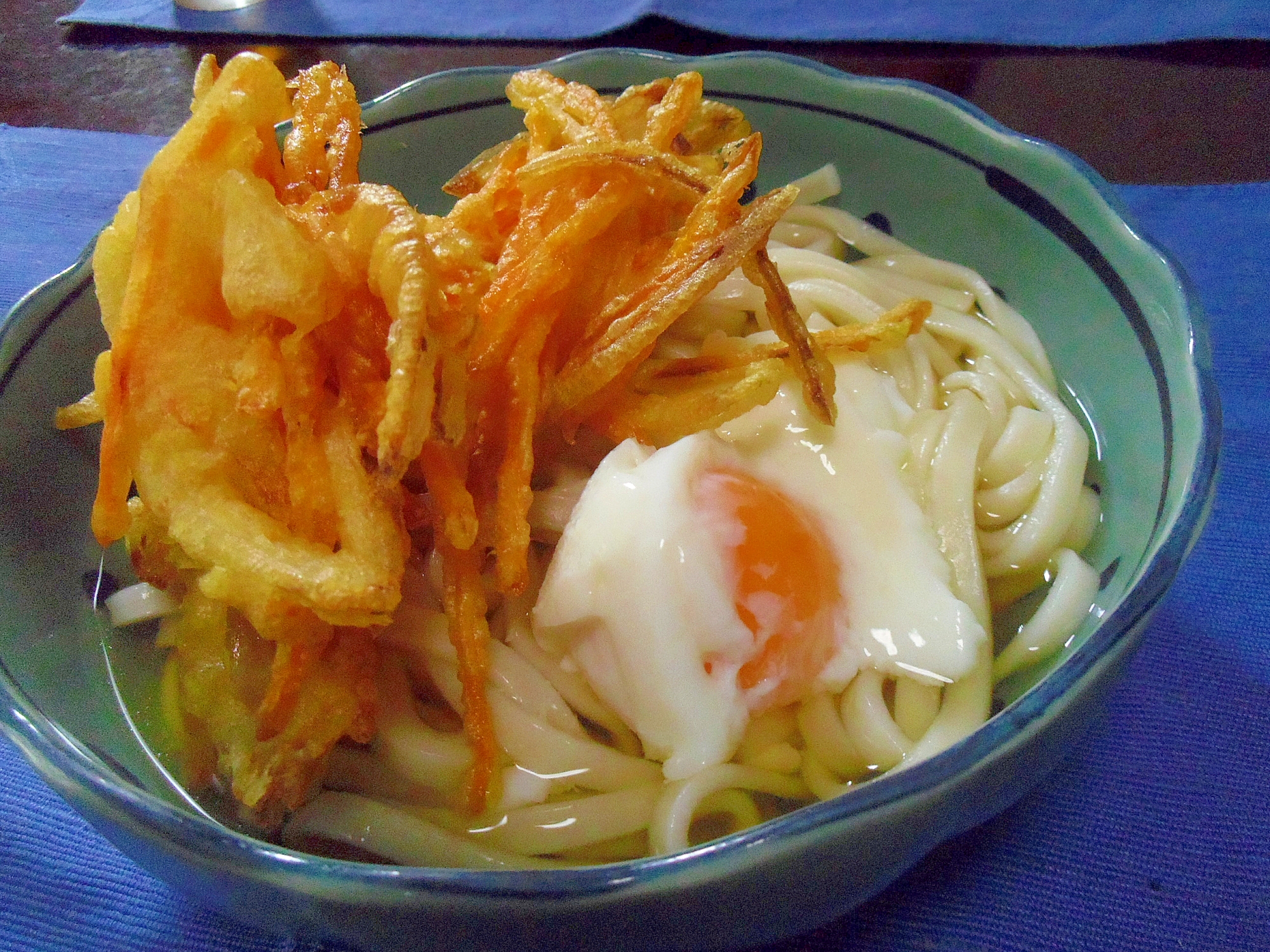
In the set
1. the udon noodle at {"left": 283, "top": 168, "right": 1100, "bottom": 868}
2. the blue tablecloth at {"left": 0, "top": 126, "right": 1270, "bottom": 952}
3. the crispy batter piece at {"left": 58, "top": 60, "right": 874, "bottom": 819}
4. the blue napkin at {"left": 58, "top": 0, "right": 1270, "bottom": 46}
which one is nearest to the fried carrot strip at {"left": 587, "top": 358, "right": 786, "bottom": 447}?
the crispy batter piece at {"left": 58, "top": 60, "right": 874, "bottom": 819}

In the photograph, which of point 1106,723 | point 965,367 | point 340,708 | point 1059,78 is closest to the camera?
point 340,708

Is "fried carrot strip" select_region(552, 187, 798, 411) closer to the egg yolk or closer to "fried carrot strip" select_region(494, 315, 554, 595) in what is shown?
"fried carrot strip" select_region(494, 315, 554, 595)

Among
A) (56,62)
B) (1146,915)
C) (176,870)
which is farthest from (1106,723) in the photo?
(56,62)

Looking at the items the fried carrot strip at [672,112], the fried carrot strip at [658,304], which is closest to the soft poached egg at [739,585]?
the fried carrot strip at [658,304]

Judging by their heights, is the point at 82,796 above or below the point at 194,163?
below

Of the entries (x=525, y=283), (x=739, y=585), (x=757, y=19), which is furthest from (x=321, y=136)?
(x=757, y=19)

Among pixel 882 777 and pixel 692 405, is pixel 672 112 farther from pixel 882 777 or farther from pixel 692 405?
pixel 882 777

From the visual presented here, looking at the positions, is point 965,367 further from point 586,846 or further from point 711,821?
point 586,846
